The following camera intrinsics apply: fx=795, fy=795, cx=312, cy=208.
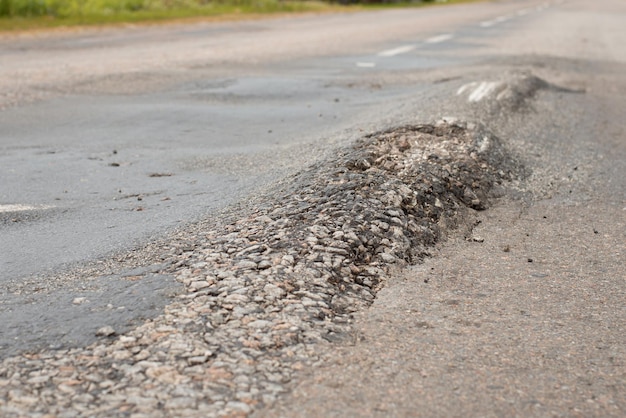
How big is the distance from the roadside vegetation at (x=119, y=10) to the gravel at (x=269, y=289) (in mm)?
12612

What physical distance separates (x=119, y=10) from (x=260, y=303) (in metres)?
18.8

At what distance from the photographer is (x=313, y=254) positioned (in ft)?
11.7

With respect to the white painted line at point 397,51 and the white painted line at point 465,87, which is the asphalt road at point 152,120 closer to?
the white painted line at point 397,51

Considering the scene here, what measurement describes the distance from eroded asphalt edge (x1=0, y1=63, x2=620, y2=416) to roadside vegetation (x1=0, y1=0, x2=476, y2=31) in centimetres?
1278

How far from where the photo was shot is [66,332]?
9.77ft

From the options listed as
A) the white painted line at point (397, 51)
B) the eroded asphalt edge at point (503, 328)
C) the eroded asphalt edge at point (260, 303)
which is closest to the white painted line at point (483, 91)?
A: the eroded asphalt edge at point (503, 328)

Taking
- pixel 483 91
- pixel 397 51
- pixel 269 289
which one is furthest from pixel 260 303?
pixel 397 51

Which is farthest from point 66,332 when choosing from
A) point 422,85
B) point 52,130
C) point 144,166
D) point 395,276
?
point 422,85

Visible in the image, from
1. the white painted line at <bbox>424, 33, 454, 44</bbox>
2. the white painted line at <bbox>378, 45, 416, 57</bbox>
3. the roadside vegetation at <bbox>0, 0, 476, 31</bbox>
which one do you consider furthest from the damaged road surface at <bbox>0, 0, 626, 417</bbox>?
the roadside vegetation at <bbox>0, 0, 476, 31</bbox>

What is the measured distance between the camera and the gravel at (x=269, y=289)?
257 centimetres

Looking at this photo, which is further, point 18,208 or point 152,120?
point 152,120

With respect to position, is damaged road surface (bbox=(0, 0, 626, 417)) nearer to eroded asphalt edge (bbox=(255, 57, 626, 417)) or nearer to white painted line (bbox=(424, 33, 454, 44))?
eroded asphalt edge (bbox=(255, 57, 626, 417))

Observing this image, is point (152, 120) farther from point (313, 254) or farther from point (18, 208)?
point (313, 254)

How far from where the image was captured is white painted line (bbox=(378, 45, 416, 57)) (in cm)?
1280
